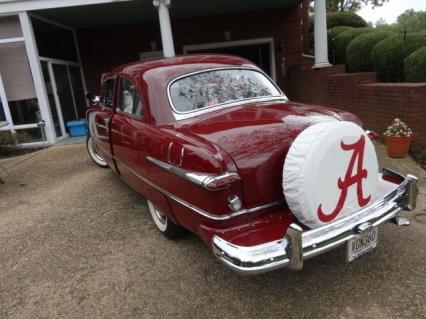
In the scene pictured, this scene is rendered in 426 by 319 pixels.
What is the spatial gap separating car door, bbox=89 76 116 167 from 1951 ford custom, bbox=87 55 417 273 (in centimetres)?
114

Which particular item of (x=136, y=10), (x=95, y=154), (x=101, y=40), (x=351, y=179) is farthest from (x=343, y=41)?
(x=351, y=179)

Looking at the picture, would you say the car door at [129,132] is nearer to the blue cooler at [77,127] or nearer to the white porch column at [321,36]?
the white porch column at [321,36]

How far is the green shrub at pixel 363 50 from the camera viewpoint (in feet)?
24.7

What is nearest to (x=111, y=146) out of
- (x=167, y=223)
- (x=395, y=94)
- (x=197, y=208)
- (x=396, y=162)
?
(x=167, y=223)

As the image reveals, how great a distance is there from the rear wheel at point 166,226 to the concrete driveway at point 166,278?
0.29 ft

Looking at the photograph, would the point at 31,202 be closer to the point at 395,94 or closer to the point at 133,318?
the point at 133,318

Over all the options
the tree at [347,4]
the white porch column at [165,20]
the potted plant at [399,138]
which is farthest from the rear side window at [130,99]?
the tree at [347,4]

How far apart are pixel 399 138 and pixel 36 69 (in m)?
7.66

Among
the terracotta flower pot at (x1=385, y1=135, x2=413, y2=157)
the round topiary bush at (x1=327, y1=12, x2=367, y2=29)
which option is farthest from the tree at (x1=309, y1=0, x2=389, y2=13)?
the terracotta flower pot at (x1=385, y1=135, x2=413, y2=157)

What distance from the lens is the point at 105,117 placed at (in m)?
4.29

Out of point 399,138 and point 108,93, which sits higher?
point 108,93

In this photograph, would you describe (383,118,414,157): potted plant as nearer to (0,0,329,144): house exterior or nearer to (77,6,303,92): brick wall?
(0,0,329,144): house exterior

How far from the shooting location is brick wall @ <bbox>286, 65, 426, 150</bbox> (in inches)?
207

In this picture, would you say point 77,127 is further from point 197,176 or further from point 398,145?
point 197,176
